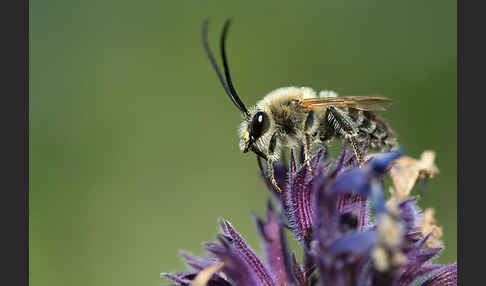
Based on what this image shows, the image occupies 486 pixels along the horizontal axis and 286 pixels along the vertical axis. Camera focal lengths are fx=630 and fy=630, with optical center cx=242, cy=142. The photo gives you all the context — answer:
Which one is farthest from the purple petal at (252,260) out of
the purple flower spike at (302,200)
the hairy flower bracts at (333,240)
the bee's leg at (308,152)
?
the bee's leg at (308,152)

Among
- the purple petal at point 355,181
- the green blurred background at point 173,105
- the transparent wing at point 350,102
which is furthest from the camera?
the green blurred background at point 173,105

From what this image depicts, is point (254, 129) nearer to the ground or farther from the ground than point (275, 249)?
farther from the ground

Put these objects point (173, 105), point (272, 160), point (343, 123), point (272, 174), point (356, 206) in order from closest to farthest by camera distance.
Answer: point (356, 206), point (272, 174), point (272, 160), point (343, 123), point (173, 105)

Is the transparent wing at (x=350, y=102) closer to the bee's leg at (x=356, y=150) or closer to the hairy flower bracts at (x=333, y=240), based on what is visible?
the bee's leg at (x=356, y=150)

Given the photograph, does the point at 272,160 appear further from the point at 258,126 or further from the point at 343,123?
the point at 343,123

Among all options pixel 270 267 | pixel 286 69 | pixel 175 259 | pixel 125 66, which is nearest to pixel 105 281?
pixel 175 259

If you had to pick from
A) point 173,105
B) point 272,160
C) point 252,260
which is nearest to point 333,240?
point 252,260

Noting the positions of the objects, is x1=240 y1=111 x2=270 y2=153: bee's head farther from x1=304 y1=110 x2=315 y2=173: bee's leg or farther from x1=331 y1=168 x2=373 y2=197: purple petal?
x1=331 y1=168 x2=373 y2=197: purple petal
